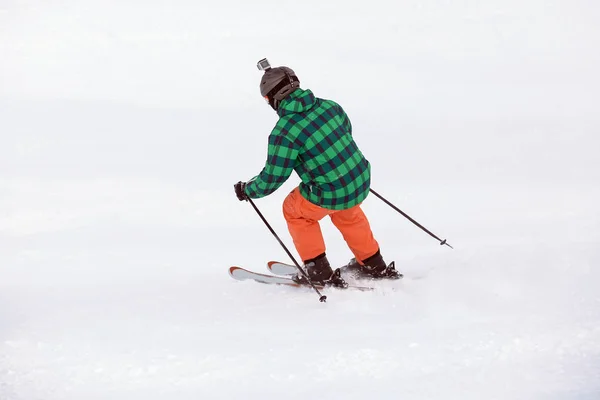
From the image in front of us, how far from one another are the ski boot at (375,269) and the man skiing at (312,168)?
4.6 inches

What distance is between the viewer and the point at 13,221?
7105 mm

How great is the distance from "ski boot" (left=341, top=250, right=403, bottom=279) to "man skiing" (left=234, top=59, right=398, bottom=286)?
0.12 metres

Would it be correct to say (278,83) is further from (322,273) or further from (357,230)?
(322,273)

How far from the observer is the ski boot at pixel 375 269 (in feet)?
16.5

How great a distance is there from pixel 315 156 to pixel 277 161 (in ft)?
0.80

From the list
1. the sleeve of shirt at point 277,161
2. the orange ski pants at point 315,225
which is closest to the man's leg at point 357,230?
the orange ski pants at point 315,225

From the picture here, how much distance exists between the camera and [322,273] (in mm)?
4938

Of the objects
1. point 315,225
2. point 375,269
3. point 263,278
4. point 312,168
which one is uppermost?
point 312,168

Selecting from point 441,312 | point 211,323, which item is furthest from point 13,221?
point 441,312

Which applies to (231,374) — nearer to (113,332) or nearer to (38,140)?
(113,332)

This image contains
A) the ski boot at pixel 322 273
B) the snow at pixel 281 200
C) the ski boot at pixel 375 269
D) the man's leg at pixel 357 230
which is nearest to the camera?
the snow at pixel 281 200

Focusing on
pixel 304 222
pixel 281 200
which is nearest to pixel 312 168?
pixel 304 222

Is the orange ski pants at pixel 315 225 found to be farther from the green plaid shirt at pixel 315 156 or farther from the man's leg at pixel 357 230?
the green plaid shirt at pixel 315 156

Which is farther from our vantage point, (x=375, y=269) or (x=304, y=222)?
(x=375, y=269)
